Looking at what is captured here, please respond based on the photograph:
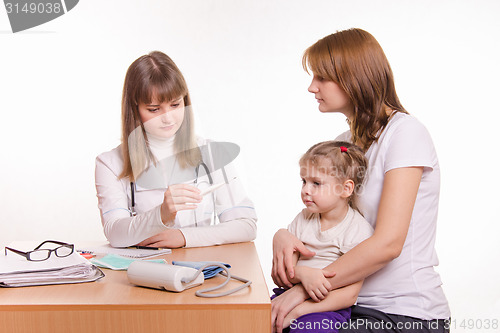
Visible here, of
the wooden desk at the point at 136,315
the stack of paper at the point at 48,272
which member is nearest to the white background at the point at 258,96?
the stack of paper at the point at 48,272

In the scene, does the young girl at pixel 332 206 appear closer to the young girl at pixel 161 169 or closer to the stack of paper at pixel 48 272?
the young girl at pixel 161 169

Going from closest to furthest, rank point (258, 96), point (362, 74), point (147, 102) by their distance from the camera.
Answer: point (362, 74)
point (147, 102)
point (258, 96)

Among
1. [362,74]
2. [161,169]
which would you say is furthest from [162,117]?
[362,74]

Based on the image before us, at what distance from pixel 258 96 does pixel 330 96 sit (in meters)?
2.07

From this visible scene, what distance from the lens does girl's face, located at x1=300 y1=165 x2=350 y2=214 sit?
1.65m

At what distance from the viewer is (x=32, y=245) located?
202 centimetres

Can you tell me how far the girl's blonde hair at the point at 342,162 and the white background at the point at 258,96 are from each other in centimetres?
203

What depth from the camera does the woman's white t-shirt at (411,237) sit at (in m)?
1.53

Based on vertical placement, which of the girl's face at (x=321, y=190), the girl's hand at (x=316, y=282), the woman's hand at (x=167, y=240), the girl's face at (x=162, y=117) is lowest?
the girl's hand at (x=316, y=282)

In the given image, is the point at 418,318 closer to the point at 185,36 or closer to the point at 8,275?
the point at 8,275

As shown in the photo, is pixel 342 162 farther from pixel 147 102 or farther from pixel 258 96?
pixel 258 96

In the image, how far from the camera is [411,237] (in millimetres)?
1588

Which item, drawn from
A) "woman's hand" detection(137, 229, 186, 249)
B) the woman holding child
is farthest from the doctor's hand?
the woman holding child

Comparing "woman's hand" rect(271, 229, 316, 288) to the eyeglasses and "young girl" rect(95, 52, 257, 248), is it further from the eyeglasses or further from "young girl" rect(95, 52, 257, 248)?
the eyeglasses
